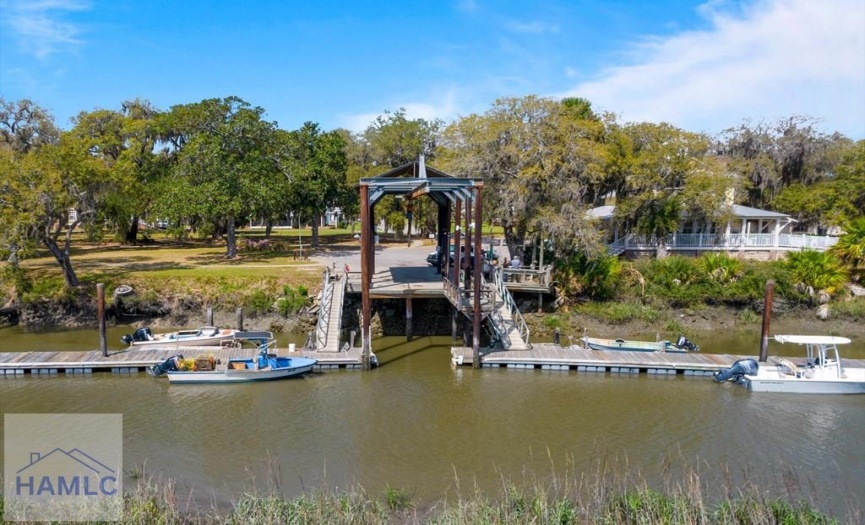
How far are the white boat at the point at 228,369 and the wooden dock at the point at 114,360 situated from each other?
36.6 inches

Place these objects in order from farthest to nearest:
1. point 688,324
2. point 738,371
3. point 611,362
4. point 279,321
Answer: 1. point 688,324
2. point 279,321
3. point 611,362
4. point 738,371

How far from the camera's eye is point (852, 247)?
3072cm

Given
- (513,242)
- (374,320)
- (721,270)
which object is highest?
(513,242)

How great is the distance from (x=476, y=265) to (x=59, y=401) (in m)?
14.5

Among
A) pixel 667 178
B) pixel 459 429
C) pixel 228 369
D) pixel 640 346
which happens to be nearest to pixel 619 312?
pixel 640 346

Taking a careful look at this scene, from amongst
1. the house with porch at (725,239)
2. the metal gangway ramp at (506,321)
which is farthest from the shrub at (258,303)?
the house with porch at (725,239)

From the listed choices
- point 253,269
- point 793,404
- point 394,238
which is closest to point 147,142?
point 253,269

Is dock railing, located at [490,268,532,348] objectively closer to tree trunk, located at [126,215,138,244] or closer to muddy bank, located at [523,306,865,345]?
muddy bank, located at [523,306,865,345]

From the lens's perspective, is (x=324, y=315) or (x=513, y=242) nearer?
(x=324, y=315)

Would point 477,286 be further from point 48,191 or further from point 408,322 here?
point 48,191

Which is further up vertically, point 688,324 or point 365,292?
point 365,292

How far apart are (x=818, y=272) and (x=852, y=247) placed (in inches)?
89.8

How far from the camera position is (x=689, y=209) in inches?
1391

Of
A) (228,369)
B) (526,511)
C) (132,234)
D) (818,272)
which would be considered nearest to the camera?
(526,511)
